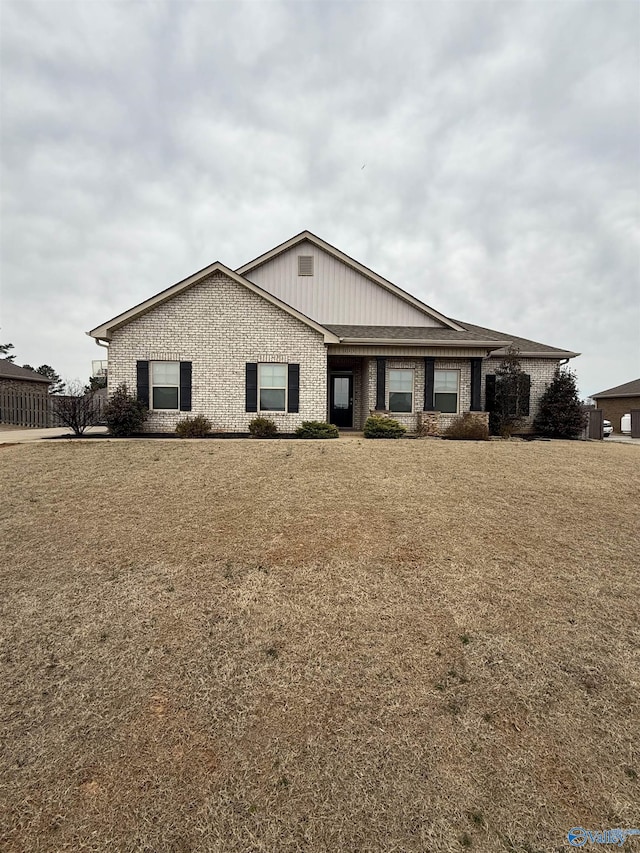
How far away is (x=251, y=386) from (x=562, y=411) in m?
12.4

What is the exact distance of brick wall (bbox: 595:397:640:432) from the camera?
26766mm

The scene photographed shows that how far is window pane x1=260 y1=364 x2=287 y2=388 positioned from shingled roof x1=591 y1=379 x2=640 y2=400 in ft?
82.1

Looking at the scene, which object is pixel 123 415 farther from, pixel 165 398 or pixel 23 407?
pixel 23 407

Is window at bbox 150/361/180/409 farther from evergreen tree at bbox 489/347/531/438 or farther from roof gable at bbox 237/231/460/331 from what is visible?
evergreen tree at bbox 489/347/531/438

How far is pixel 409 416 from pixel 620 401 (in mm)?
21306

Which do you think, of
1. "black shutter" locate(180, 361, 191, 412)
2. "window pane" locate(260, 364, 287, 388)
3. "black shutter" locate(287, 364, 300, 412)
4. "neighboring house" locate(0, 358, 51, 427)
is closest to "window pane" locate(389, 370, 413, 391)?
"black shutter" locate(287, 364, 300, 412)

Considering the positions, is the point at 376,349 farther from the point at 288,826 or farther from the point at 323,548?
the point at 288,826

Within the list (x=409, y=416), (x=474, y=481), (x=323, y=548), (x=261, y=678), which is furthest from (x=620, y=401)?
(x=261, y=678)

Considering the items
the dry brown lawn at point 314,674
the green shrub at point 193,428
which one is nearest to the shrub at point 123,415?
the green shrub at point 193,428

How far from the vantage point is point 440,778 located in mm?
2352

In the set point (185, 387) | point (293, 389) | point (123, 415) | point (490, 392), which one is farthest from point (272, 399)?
point (490, 392)

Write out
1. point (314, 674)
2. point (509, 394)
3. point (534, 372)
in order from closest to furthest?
point (314, 674) → point (509, 394) → point (534, 372)

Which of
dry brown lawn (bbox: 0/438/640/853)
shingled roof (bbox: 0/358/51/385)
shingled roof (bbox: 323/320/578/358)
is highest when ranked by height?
shingled roof (bbox: 323/320/578/358)

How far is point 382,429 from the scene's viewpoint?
13172 mm
